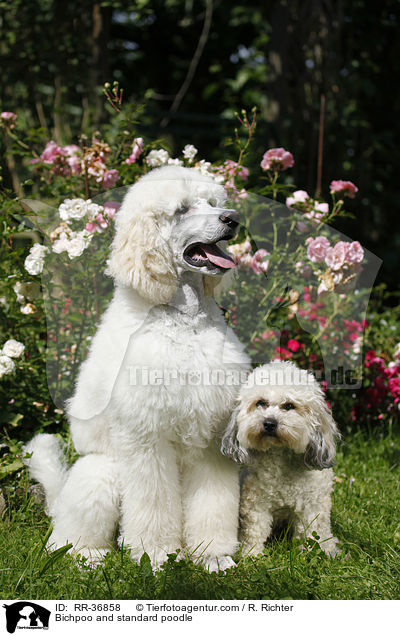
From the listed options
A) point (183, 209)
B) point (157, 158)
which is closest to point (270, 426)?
point (183, 209)

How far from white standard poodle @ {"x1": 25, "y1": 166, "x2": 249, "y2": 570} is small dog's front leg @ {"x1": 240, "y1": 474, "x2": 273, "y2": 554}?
0.10 metres

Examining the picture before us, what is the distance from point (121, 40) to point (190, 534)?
730 cm

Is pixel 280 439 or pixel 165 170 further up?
pixel 165 170

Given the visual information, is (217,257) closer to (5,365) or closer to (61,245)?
(61,245)

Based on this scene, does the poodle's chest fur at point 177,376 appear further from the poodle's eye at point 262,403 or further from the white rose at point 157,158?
the white rose at point 157,158

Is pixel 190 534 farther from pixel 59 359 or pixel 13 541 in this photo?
pixel 59 359

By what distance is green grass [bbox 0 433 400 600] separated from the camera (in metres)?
2.17

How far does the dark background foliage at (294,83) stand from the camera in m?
5.41

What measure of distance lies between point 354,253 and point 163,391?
1.50 m

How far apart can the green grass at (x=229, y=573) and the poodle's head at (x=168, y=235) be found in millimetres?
1035

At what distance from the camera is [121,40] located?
318 inches

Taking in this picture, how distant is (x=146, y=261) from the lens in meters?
2.29

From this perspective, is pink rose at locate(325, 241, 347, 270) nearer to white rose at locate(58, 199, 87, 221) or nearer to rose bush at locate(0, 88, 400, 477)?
rose bush at locate(0, 88, 400, 477)

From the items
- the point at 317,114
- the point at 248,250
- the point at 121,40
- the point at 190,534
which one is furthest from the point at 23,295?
the point at 121,40
